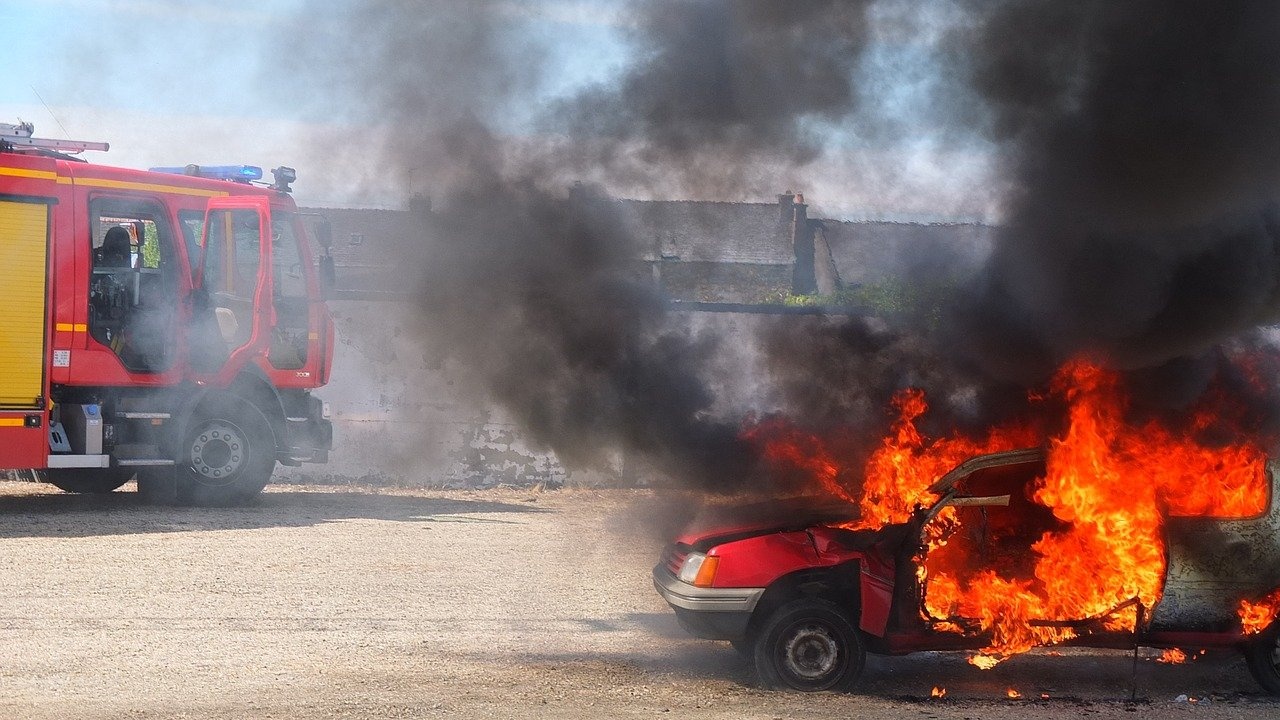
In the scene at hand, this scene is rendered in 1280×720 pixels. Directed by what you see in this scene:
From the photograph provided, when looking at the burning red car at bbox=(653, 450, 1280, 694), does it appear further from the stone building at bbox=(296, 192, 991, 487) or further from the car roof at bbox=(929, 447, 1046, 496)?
the stone building at bbox=(296, 192, 991, 487)

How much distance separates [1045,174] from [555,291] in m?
4.04

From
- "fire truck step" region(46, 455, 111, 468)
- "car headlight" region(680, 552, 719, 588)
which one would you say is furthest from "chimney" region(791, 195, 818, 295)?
"car headlight" region(680, 552, 719, 588)

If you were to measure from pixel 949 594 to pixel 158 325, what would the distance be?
9.57 metres

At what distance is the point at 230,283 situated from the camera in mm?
13828

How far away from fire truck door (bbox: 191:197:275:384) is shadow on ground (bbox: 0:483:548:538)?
5.17 feet

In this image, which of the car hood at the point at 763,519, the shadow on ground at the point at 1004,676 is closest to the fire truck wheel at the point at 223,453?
the shadow on ground at the point at 1004,676

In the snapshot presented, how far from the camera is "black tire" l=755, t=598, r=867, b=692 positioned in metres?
7.06

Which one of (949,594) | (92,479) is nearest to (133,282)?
(92,479)

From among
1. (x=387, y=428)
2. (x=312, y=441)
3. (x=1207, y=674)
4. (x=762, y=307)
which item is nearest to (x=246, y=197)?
(x=312, y=441)

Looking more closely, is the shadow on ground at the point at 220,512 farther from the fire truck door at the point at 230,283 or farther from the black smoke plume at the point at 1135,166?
the black smoke plume at the point at 1135,166

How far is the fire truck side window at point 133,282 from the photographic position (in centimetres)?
1319

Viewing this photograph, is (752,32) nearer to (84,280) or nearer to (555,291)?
(555,291)

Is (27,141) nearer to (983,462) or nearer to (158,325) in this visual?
(158,325)

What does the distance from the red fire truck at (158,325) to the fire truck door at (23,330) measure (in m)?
0.01
